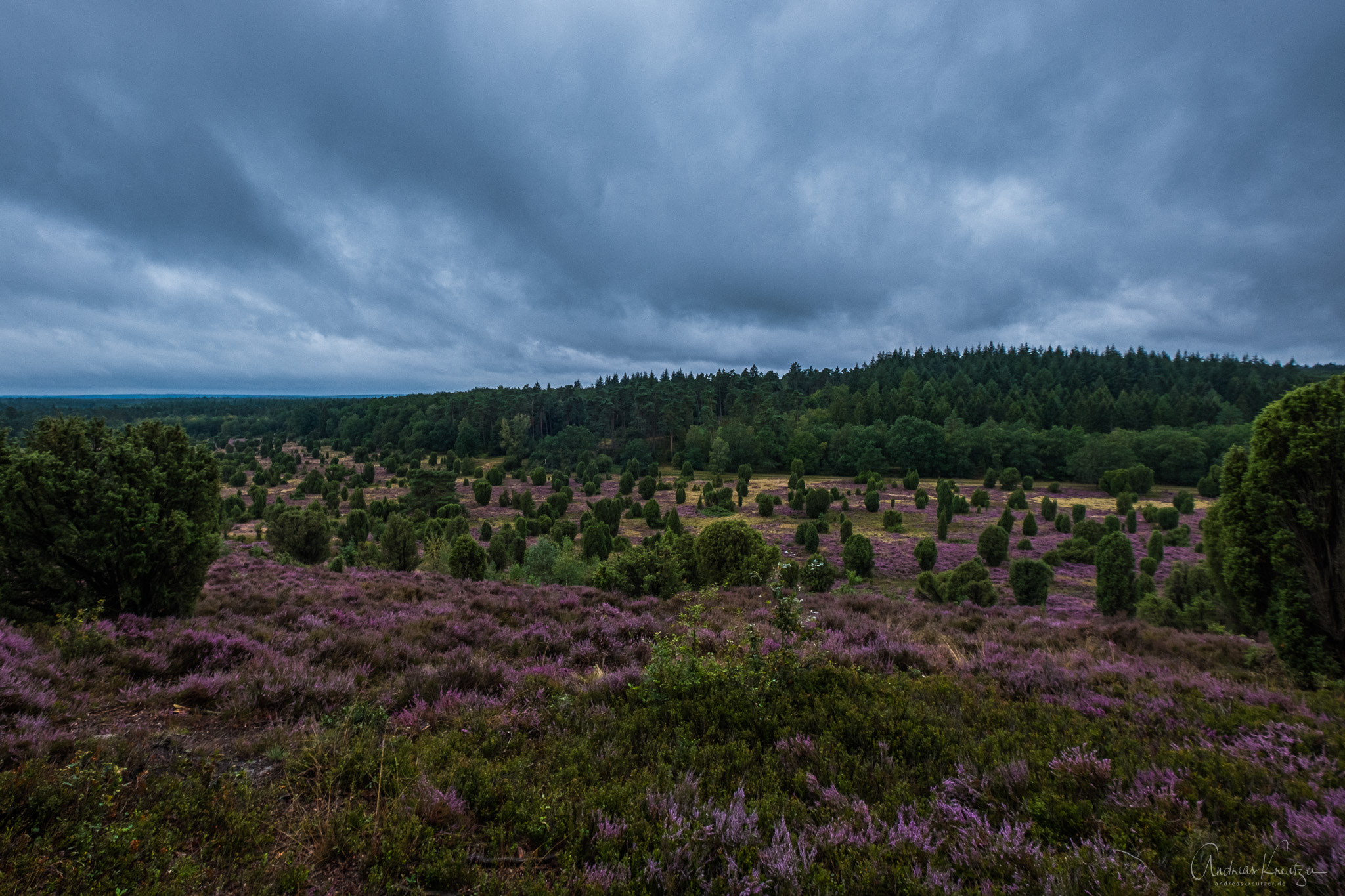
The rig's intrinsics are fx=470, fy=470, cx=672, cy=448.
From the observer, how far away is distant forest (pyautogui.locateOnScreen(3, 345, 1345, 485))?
72.7 m

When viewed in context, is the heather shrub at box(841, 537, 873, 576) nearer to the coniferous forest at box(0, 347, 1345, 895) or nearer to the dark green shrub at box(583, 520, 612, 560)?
the coniferous forest at box(0, 347, 1345, 895)

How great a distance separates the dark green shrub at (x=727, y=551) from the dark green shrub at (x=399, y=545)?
1344 centimetres

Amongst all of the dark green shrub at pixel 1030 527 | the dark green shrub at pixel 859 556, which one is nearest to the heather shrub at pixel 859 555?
the dark green shrub at pixel 859 556

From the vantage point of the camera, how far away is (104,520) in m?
6.60

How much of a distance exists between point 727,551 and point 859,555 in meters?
11.7

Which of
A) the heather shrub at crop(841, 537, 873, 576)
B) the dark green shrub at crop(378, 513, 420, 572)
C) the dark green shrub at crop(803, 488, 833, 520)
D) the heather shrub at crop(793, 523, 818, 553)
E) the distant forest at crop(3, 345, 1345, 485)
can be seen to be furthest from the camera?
the distant forest at crop(3, 345, 1345, 485)

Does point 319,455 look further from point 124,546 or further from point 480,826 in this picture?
point 480,826

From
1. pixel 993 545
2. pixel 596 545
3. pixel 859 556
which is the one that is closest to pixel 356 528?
pixel 596 545

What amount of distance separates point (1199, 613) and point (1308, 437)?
1015cm

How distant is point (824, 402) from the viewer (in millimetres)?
113375

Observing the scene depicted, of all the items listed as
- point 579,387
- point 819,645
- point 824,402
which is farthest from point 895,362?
point 819,645

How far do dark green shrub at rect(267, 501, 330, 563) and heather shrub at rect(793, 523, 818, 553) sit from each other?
85.1 feet

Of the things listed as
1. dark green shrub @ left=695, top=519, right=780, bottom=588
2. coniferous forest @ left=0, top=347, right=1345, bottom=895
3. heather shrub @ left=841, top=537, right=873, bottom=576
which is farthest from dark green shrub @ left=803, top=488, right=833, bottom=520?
coniferous forest @ left=0, top=347, right=1345, bottom=895

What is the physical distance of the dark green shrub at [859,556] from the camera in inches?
954
